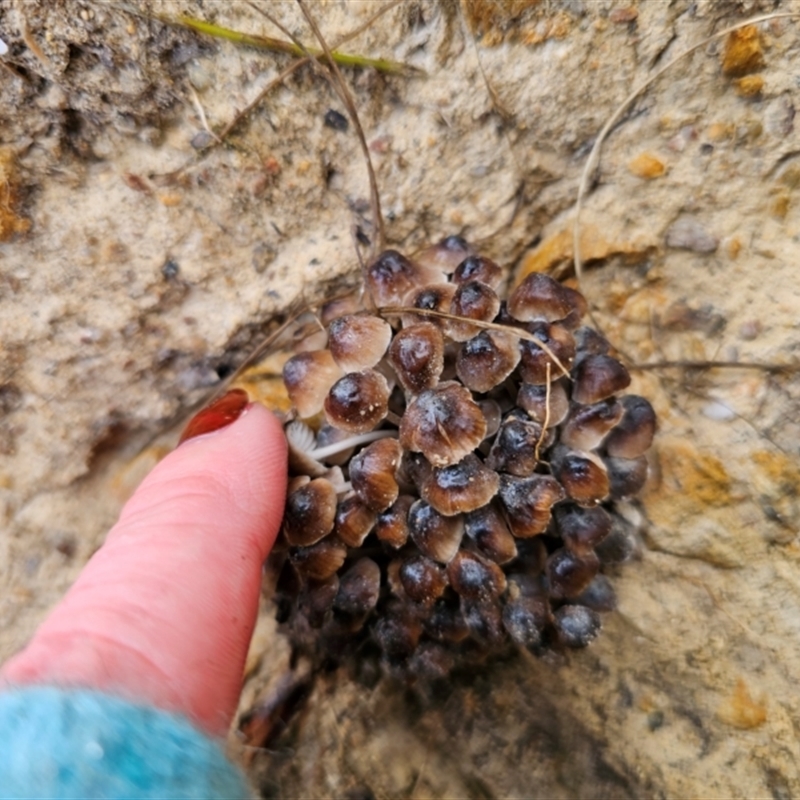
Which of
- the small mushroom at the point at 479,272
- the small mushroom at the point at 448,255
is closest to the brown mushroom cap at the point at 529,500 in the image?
the small mushroom at the point at 479,272

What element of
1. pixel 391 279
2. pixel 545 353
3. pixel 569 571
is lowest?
pixel 569 571

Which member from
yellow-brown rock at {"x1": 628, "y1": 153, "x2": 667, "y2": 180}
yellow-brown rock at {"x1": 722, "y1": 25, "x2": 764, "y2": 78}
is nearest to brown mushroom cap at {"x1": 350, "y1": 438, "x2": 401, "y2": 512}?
yellow-brown rock at {"x1": 628, "y1": 153, "x2": 667, "y2": 180}

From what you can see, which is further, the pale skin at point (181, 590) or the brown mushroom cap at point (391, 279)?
A: the brown mushroom cap at point (391, 279)

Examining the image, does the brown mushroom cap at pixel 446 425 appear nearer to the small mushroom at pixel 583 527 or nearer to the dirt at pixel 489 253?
the small mushroom at pixel 583 527

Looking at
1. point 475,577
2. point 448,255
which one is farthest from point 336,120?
point 475,577

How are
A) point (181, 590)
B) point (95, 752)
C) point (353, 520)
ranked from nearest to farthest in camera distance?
1. point (95, 752)
2. point (181, 590)
3. point (353, 520)

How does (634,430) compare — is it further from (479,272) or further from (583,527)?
(479,272)
